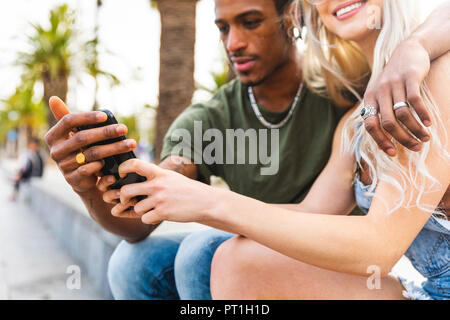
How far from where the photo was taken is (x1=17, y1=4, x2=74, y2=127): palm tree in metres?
19.0

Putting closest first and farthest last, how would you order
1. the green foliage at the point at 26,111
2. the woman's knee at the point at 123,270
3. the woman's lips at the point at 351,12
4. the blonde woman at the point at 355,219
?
the blonde woman at the point at 355,219 < the woman's lips at the point at 351,12 < the woman's knee at the point at 123,270 < the green foliage at the point at 26,111

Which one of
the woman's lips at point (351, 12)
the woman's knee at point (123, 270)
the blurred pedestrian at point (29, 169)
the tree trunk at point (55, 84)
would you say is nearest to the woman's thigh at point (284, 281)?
the woman's knee at point (123, 270)

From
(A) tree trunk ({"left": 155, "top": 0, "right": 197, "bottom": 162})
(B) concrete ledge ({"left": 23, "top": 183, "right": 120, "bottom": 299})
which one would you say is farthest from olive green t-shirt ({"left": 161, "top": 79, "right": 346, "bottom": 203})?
(A) tree trunk ({"left": 155, "top": 0, "right": 197, "bottom": 162})

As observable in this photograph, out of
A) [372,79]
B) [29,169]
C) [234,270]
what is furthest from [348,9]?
[29,169]

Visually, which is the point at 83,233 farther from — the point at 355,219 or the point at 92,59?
the point at 92,59

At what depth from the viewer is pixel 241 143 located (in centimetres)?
210

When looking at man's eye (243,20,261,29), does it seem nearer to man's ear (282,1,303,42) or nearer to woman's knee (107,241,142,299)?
man's ear (282,1,303,42)

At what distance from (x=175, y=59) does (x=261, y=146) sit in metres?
3.53

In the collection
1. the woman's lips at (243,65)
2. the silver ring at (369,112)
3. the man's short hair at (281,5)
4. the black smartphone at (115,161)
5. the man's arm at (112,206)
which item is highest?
the man's short hair at (281,5)

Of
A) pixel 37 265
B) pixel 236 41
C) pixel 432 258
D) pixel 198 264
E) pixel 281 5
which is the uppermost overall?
pixel 281 5

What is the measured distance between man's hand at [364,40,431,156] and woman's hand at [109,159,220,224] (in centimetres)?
44

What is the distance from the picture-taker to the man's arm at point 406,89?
104cm

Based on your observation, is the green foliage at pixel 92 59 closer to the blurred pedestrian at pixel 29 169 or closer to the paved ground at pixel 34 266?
the blurred pedestrian at pixel 29 169

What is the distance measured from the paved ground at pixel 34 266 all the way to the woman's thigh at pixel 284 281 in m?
1.97
